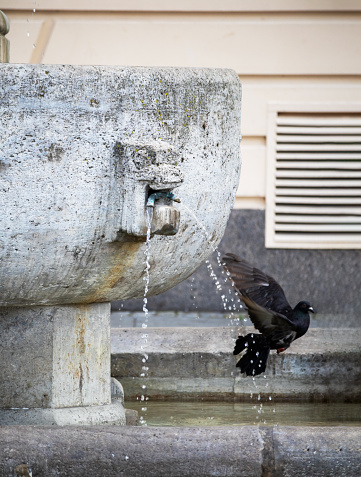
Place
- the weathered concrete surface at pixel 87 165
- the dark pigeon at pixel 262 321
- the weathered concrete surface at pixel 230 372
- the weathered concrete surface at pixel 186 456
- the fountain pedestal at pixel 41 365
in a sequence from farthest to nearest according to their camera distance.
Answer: the weathered concrete surface at pixel 230 372
the dark pigeon at pixel 262 321
the fountain pedestal at pixel 41 365
the weathered concrete surface at pixel 87 165
the weathered concrete surface at pixel 186 456

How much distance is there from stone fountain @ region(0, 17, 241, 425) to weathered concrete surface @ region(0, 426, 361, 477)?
0.48 meters

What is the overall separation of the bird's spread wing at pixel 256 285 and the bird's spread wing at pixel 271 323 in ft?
0.27

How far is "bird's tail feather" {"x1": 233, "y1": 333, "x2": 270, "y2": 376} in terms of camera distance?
11.4 ft

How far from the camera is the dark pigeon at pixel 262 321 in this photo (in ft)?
11.2

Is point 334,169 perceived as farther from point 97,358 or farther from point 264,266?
point 97,358

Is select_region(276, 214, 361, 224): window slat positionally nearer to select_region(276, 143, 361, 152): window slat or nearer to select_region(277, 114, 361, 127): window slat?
select_region(276, 143, 361, 152): window slat

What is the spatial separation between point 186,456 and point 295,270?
3822mm

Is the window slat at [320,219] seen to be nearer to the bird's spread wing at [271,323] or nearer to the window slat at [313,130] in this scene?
the window slat at [313,130]

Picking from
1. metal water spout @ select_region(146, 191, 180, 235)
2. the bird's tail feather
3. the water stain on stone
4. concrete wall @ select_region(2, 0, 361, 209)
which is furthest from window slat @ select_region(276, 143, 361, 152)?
the water stain on stone

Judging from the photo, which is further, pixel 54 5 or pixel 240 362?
pixel 54 5

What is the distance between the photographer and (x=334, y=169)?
6.07 metres

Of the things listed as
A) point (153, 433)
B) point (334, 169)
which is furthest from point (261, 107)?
point (153, 433)

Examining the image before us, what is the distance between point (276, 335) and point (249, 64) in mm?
2919

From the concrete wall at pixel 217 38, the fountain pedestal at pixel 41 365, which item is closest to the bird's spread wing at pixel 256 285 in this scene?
the fountain pedestal at pixel 41 365
